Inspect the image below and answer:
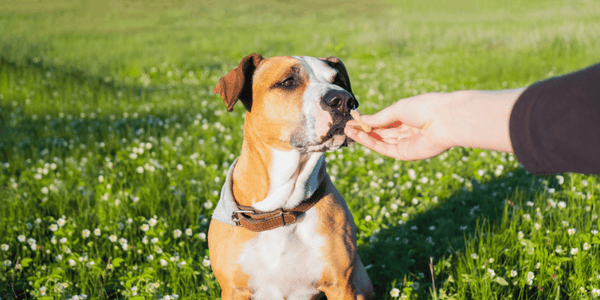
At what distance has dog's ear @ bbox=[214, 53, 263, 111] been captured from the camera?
9.29 ft

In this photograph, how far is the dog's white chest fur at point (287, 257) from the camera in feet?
8.76

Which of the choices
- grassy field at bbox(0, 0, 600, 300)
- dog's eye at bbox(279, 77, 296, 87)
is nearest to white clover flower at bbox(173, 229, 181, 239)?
grassy field at bbox(0, 0, 600, 300)

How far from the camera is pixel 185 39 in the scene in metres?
20.0

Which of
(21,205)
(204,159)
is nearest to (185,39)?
(204,159)

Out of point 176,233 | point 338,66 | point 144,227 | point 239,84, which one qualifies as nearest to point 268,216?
point 239,84

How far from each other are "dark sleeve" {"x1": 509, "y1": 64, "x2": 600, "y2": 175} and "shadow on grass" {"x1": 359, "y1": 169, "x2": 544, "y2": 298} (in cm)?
206

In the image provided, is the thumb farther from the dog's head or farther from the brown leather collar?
the brown leather collar

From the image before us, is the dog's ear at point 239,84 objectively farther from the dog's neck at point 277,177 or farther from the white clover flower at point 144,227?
the white clover flower at point 144,227

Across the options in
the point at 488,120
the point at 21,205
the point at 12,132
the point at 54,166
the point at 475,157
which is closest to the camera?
the point at 488,120

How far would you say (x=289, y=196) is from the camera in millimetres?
2828

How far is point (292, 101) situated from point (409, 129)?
0.79 meters

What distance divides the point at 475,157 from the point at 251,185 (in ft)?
13.6

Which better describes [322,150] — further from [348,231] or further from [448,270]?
[448,270]

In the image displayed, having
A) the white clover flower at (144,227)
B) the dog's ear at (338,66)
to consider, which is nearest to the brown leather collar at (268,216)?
the dog's ear at (338,66)
